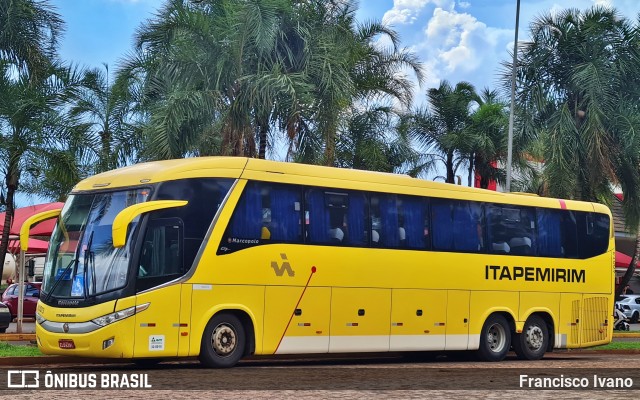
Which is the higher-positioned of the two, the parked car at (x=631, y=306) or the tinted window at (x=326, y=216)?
the tinted window at (x=326, y=216)

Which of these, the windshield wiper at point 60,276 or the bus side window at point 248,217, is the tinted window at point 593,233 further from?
the windshield wiper at point 60,276

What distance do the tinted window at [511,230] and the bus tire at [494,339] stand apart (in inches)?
58.5

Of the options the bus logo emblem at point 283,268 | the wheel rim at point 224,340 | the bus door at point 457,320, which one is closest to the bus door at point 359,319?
the bus logo emblem at point 283,268

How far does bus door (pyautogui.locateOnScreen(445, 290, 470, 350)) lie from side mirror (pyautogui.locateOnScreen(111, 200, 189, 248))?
7.05m

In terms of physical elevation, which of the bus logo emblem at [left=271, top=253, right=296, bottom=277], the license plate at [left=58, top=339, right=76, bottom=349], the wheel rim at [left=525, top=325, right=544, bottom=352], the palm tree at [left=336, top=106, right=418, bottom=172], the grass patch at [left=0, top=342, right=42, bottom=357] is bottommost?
the grass patch at [left=0, top=342, right=42, bottom=357]

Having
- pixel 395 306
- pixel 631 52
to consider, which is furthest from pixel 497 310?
pixel 631 52

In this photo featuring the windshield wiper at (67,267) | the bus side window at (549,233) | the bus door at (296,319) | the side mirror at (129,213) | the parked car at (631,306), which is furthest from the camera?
the parked car at (631,306)

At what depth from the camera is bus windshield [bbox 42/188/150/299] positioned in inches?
701

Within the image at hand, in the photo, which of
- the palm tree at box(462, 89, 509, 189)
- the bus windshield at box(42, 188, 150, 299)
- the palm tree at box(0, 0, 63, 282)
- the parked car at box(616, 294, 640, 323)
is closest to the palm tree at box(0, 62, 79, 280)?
the palm tree at box(0, 0, 63, 282)

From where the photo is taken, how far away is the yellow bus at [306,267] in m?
17.9

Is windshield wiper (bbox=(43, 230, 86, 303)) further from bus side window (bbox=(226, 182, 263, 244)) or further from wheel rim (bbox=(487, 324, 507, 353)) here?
wheel rim (bbox=(487, 324, 507, 353))

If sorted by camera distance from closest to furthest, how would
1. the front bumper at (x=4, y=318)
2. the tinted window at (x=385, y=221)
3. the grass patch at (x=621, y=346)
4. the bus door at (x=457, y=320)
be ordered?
the tinted window at (x=385, y=221) < the bus door at (x=457, y=320) < the grass patch at (x=621, y=346) < the front bumper at (x=4, y=318)

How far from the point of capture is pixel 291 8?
97.7 ft

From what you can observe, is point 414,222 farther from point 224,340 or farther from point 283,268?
point 224,340
